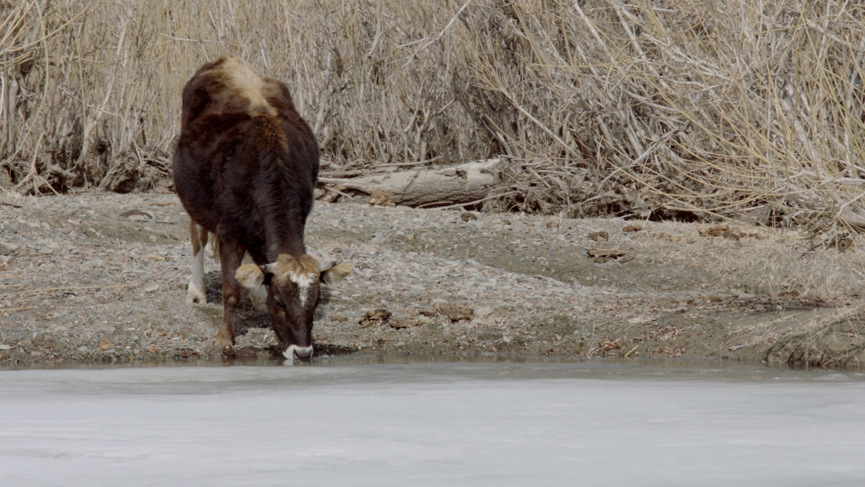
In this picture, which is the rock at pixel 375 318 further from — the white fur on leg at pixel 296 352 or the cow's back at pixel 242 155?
the white fur on leg at pixel 296 352

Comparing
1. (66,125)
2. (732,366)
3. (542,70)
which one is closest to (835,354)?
(732,366)

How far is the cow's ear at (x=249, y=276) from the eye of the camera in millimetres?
7449

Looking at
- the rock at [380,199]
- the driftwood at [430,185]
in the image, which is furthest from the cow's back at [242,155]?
the driftwood at [430,185]

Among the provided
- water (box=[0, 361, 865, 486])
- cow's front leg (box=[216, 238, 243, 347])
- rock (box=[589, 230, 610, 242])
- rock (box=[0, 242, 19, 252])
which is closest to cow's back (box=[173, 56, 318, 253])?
cow's front leg (box=[216, 238, 243, 347])

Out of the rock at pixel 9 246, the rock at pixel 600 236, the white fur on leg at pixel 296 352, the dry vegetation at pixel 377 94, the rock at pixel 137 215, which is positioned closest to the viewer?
the white fur on leg at pixel 296 352

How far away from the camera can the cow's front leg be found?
8.22m

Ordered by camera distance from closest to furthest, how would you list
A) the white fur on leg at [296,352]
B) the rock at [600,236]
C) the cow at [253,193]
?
the white fur on leg at [296,352] → the cow at [253,193] → the rock at [600,236]

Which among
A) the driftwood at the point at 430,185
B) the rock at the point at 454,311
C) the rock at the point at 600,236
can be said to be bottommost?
the rock at the point at 454,311

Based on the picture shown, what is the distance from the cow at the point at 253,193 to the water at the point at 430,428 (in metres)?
0.77

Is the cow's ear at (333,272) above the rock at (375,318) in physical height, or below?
above

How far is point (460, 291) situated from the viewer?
9.62 metres

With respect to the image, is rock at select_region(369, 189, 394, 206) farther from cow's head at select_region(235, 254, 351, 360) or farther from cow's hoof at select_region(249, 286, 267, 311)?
cow's head at select_region(235, 254, 351, 360)

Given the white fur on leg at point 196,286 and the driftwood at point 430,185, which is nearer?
the white fur on leg at point 196,286

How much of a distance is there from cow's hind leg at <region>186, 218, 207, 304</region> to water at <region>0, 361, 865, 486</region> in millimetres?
2353
